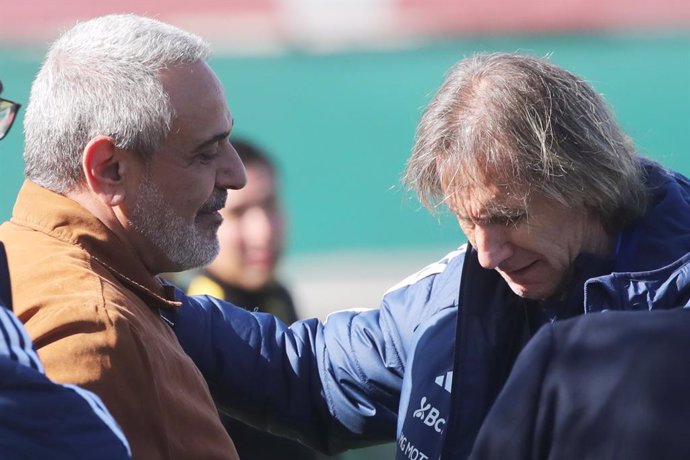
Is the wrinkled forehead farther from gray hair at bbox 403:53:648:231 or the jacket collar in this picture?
the jacket collar

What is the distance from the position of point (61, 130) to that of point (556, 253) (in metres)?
0.95

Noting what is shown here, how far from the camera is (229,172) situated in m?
2.20

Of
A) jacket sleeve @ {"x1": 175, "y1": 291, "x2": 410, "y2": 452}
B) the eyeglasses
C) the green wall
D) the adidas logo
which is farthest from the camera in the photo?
the green wall

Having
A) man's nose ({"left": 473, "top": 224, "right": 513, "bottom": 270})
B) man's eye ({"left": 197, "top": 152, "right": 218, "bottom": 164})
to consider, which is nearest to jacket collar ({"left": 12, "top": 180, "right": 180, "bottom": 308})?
man's eye ({"left": 197, "top": 152, "right": 218, "bottom": 164})

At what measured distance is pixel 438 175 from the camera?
2.16 meters

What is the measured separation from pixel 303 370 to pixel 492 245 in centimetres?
57

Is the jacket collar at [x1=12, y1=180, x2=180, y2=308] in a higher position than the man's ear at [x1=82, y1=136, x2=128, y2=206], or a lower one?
lower

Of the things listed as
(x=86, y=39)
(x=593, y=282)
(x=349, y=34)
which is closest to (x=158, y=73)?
(x=86, y=39)

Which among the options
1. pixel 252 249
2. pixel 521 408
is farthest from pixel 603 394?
pixel 252 249

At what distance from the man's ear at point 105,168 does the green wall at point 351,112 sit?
6579 mm

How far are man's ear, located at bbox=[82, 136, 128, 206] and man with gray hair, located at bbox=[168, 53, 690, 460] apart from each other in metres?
0.39

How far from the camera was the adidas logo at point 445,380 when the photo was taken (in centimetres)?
218

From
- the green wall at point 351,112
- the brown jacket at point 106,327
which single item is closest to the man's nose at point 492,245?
the brown jacket at point 106,327

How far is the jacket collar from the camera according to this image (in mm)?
1938
